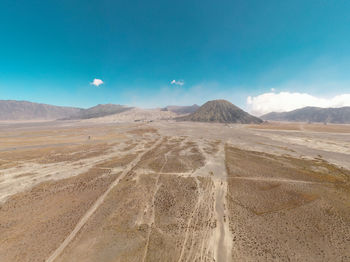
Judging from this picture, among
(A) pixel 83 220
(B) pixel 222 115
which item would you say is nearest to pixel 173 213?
(A) pixel 83 220

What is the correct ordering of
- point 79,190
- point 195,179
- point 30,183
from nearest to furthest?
point 79,190 < point 30,183 < point 195,179

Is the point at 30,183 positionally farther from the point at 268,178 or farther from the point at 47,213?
the point at 268,178

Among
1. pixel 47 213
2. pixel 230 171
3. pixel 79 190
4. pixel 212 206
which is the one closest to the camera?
pixel 47 213

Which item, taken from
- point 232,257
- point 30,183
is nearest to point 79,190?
point 30,183

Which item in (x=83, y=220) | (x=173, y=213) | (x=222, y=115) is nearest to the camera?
(x=83, y=220)

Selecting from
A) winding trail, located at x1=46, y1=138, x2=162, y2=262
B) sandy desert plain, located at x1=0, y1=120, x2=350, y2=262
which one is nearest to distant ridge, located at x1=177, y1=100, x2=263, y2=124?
sandy desert plain, located at x1=0, y1=120, x2=350, y2=262

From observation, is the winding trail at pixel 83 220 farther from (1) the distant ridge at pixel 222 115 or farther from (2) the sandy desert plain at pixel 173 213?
(1) the distant ridge at pixel 222 115

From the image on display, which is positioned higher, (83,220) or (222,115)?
(222,115)

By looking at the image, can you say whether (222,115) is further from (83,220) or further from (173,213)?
(83,220)
